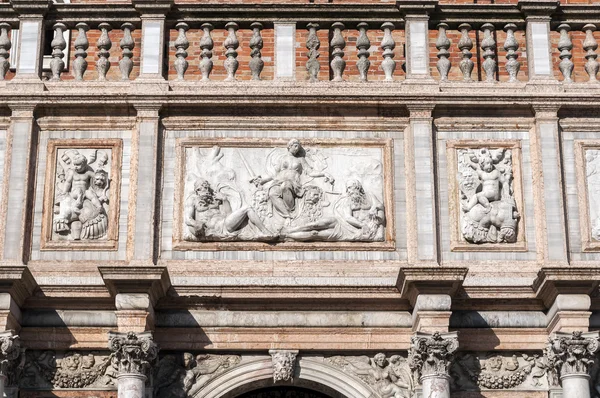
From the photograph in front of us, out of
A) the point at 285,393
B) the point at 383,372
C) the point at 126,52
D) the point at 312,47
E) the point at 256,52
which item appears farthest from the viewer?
the point at 312,47

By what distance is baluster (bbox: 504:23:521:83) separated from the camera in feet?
51.9

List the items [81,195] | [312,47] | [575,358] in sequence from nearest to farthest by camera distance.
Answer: [575,358] → [81,195] → [312,47]

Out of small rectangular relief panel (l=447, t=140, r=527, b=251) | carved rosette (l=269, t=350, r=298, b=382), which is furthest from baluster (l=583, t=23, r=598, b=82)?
carved rosette (l=269, t=350, r=298, b=382)

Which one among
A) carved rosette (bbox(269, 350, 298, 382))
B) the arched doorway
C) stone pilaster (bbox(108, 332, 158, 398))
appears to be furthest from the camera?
the arched doorway

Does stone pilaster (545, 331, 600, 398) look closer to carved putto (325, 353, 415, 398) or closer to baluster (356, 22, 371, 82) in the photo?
carved putto (325, 353, 415, 398)

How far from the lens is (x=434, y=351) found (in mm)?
13945

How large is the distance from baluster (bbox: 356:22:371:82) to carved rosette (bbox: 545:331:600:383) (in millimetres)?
3863

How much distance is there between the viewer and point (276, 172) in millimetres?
15297

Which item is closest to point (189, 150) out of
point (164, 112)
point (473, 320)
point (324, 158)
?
point (164, 112)

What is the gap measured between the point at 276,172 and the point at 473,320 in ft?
9.04

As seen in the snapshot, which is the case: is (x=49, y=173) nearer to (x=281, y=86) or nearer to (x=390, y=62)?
(x=281, y=86)

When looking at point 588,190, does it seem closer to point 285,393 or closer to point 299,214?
point 299,214

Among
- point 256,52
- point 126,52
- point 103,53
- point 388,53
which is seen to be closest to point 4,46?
point 103,53

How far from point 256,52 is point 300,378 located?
395 cm
